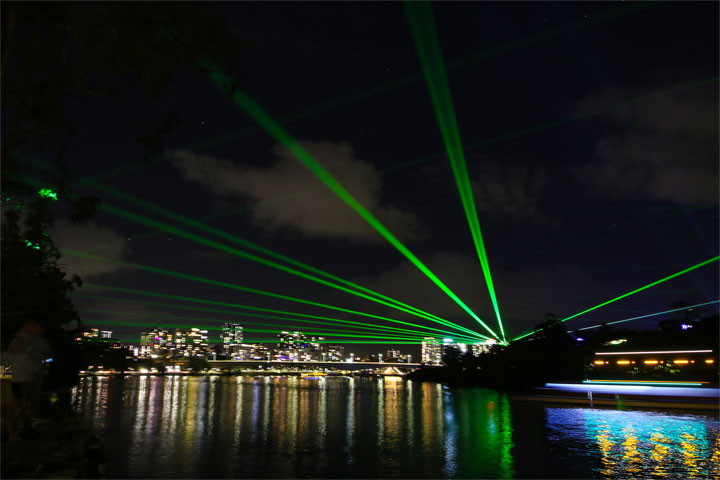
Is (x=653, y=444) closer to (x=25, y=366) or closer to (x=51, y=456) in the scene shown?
(x=51, y=456)

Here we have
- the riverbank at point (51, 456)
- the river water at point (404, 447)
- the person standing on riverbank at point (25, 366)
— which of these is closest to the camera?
the riverbank at point (51, 456)

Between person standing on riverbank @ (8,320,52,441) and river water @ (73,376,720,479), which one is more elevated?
person standing on riverbank @ (8,320,52,441)

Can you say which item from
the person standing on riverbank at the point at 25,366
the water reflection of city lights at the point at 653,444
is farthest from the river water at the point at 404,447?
the person standing on riverbank at the point at 25,366

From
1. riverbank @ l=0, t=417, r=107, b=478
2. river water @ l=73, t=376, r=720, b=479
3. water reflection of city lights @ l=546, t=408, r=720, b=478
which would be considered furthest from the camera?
water reflection of city lights @ l=546, t=408, r=720, b=478

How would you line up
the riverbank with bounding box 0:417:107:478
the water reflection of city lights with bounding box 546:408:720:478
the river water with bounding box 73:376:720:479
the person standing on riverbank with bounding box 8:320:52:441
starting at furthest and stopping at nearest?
the water reflection of city lights with bounding box 546:408:720:478, the river water with bounding box 73:376:720:479, the person standing on riverbank with bounding box 8:320:52:441, the riverbank with bounding box 0:417:107:478

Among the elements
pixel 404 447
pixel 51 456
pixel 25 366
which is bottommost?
pixel 404 447

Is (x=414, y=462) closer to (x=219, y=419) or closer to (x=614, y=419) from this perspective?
(x=219, y=419)

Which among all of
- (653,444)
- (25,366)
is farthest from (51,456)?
(653,444)

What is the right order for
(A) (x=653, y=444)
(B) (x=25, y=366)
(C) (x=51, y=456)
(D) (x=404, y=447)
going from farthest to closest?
(A) (x=653, y=444) → (D) (x=404, y=447) → (B) (x=25, y=366) → (C) (x=51, y=456)

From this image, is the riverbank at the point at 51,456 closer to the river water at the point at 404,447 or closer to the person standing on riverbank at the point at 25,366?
the person standing on riverbank at the point at 25,366

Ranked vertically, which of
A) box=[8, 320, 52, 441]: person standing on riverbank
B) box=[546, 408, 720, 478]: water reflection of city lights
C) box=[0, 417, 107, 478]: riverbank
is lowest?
box=[546, 408, 720, 478]: water reflection of city lights

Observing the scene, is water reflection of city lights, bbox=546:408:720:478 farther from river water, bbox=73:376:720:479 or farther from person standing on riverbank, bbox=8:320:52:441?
person standing on riverbank, bbox=8:320:52:441

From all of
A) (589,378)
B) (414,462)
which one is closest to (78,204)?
(414,462)

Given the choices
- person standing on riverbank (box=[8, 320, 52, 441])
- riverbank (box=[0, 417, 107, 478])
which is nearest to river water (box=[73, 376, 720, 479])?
riverbank (box=[0, 417, 107, 478])
